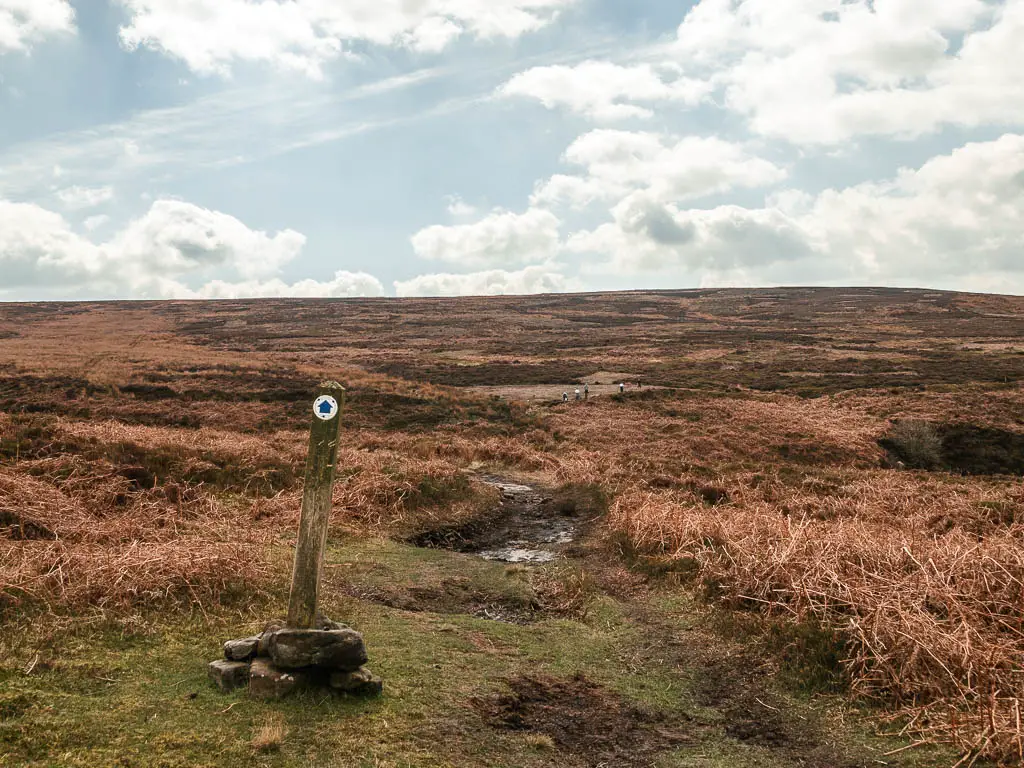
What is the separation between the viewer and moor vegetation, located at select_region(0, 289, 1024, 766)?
610 centimetres

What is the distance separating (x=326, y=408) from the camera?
21.3ft

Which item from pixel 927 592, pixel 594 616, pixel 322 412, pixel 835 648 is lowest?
pixel 594 616

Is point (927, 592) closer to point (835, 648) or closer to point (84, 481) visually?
point (835, 648)

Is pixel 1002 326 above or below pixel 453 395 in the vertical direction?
above

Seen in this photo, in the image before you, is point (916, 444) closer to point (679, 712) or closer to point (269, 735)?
point (679, 712)

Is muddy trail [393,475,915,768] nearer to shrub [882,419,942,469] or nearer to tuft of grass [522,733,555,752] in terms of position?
tuft of grass [522,733,555,752]

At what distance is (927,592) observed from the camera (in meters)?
7.28

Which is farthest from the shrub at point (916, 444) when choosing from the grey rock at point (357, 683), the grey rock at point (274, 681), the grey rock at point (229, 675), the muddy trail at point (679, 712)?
the grey rock at point (229, 675)

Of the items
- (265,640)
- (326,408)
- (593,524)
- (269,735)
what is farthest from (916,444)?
(269,735)

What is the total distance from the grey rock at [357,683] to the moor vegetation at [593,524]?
690 millimetres

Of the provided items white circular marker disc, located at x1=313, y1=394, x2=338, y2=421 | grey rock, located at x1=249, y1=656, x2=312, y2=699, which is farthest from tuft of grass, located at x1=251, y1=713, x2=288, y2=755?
white circular marker disc, located at x1=313, y1=394, x2=338, y2=421

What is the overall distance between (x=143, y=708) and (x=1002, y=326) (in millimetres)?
107756

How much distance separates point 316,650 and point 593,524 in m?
9.13

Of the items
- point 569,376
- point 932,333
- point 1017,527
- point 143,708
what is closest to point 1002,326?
point 932,333
